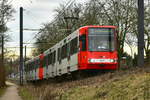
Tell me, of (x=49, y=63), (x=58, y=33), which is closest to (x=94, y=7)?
(x=49, y=63)

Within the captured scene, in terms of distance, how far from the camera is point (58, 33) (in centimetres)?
4906

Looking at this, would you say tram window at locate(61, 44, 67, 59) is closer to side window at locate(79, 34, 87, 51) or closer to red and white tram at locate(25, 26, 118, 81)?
red and white tram at locate(25, 26, 118, 81)

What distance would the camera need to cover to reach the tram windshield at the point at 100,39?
21500mm

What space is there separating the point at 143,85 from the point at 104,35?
11.2 meters

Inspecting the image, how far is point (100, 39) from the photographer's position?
21500 millimetres

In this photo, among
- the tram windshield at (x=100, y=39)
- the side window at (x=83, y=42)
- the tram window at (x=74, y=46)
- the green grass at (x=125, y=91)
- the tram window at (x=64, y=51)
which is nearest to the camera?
the green grass at (x=125, y=91)

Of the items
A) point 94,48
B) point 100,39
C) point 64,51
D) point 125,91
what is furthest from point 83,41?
point 125,91

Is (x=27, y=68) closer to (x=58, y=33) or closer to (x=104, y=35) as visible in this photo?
(x=58, y=33)

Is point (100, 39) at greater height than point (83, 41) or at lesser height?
greater

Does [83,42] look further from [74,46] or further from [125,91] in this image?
[125,91]

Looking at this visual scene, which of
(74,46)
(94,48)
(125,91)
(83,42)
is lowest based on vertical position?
(125,91)

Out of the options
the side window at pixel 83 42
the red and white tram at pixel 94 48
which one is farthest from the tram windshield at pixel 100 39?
the side window at pixel 83 42

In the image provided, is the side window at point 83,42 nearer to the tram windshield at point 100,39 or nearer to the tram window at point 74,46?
the tram windshield at point 100,39

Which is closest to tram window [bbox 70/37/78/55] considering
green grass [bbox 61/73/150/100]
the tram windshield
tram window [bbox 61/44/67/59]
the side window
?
the side window
